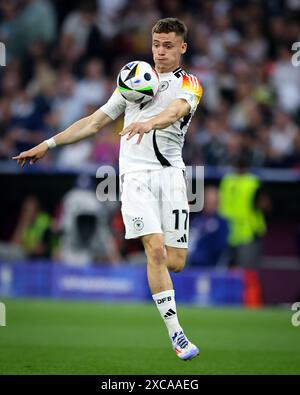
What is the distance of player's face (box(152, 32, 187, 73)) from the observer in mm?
9078

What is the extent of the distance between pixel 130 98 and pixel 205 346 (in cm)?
312

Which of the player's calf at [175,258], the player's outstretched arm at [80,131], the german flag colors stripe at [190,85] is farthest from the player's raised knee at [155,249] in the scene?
the german flag colors stripe at [190,85]

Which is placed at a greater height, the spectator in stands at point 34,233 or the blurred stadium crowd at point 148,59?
the blurred stadium crowd at point 148,59

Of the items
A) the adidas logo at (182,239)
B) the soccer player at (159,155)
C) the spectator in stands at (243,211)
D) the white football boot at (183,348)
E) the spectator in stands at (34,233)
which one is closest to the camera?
the white football boot at (183,348)

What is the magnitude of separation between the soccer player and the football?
0.22m

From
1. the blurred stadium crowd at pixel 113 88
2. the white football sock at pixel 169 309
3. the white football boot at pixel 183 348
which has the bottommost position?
the white football boot at pixel 183 348

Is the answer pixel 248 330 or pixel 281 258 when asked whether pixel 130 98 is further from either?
pixel 281 258

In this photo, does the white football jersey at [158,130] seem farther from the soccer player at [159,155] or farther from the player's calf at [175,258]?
the player's calf at [175,258]

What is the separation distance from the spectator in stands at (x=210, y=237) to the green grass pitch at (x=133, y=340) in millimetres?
1545

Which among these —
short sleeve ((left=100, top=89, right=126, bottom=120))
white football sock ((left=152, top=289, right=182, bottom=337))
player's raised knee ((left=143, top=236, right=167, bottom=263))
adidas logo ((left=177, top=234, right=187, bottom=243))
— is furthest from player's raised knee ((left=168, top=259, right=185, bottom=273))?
short sleeve ((left=100, top=89, right=126, bottom=120))

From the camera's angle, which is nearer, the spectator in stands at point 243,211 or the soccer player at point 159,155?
the soccer player at point 159,155

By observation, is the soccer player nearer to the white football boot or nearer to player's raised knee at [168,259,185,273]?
player's raised knee at [168,259,185,273]

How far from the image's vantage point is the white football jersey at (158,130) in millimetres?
9133
